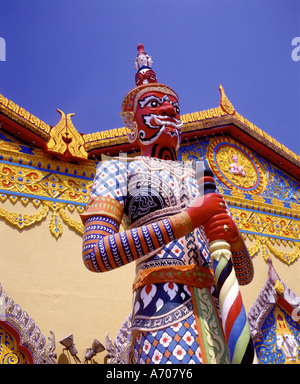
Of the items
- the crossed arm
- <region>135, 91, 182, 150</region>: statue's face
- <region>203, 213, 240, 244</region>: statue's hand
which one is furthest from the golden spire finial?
<region>203, 213, 240, 244</region>: statue's hand

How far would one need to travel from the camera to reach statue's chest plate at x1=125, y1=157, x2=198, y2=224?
7.63 ft

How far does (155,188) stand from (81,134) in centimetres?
236

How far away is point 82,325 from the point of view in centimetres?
370

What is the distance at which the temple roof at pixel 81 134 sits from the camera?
423 cm

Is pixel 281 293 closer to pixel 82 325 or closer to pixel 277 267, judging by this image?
pixel 277 267

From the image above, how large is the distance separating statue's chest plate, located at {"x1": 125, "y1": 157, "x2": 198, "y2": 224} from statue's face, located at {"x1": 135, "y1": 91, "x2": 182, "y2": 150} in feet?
0.62

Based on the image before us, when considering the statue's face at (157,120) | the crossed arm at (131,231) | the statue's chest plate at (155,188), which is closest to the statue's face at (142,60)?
the statue's face at (157,120)

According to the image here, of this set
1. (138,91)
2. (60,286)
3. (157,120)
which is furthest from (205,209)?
(60,286)

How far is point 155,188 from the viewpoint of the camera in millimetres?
2363

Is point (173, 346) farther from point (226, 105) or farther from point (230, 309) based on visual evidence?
point (226, 105)

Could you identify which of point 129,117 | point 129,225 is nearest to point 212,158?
point 129,117

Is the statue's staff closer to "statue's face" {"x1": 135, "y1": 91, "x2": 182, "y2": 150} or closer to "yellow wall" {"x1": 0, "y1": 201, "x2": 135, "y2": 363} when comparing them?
"statue's face" {"x1": 135, "y1": 91, "x2": 182, "y2": 150}

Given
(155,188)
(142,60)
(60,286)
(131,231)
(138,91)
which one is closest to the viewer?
(131,231)

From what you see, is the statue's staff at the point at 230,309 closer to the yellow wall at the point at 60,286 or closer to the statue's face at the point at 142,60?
the statue's face at the point at 142,60
